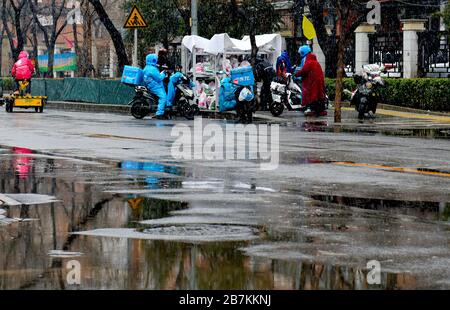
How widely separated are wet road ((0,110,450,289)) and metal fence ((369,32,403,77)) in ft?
56.9

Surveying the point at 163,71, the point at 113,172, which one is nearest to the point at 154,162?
the point at 113,172

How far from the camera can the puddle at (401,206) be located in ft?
39.8

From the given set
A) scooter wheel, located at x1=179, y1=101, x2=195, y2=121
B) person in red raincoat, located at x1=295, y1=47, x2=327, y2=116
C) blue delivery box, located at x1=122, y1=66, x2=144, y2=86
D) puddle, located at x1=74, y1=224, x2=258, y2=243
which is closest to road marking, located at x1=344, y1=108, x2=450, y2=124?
person in red raincoat, located at x1=295, y1=47, x2=327, y2=116

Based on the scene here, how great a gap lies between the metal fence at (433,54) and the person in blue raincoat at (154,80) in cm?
911

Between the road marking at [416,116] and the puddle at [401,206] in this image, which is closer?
the puddle at [401,206]

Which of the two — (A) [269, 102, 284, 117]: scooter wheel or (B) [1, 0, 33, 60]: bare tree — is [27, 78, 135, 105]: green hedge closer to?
(B) [1, 0, 33, 60]: bare tree

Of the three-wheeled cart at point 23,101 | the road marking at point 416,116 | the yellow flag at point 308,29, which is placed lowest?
the road marking at point 416,116

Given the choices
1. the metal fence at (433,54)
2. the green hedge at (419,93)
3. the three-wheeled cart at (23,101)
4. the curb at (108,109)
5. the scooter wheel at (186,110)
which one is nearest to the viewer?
the scooter wheel at (186,110)

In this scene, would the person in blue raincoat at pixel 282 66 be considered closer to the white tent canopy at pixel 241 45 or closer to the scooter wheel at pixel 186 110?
the white tent canopy at pixel 241 45

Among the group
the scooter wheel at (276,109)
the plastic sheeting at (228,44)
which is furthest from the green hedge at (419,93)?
the scooter wheel at (276,109)

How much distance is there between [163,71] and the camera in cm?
3459

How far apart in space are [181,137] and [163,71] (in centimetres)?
1058

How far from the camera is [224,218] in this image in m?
11.8

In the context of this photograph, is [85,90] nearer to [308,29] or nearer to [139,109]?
[308,29]
